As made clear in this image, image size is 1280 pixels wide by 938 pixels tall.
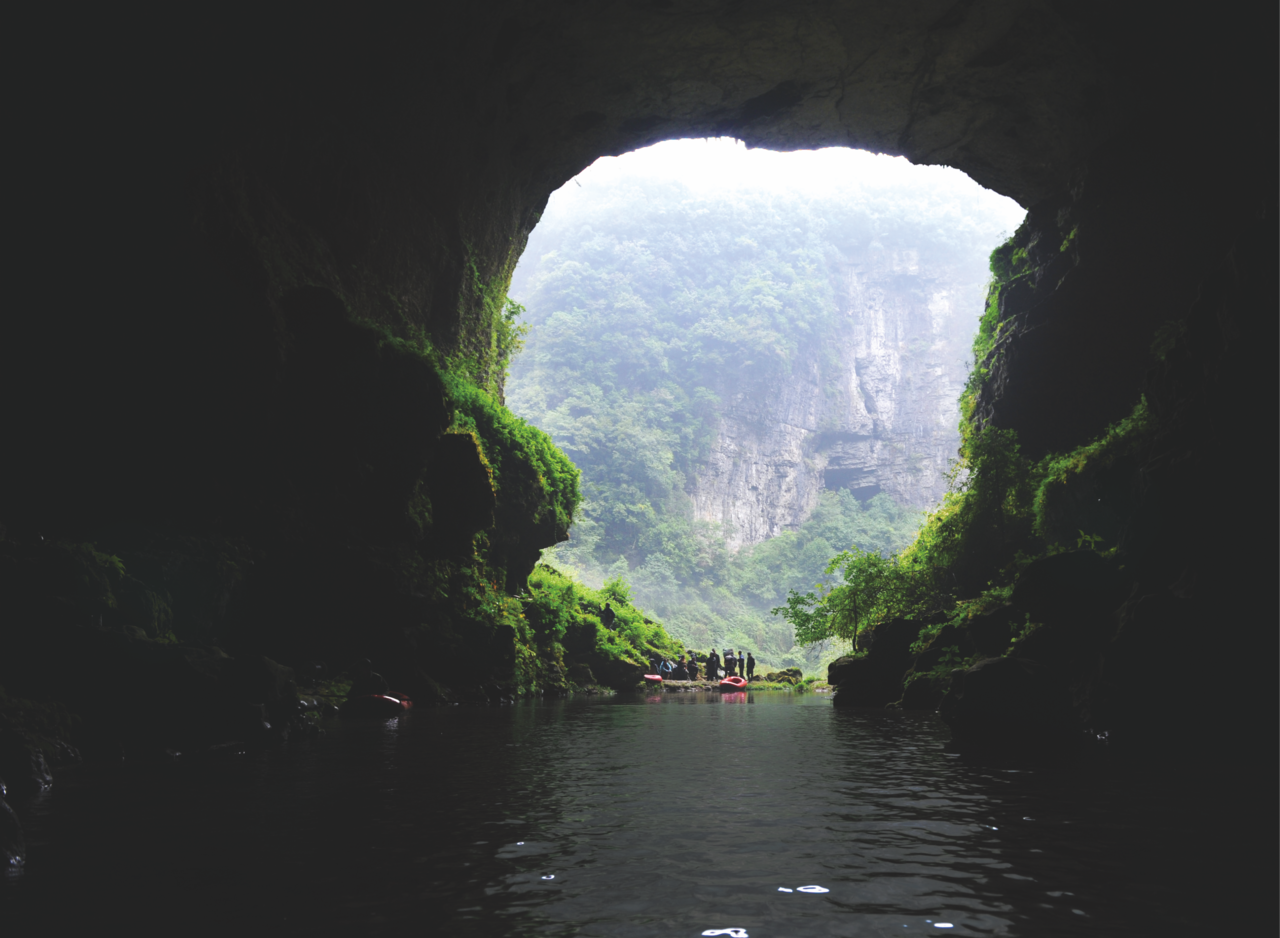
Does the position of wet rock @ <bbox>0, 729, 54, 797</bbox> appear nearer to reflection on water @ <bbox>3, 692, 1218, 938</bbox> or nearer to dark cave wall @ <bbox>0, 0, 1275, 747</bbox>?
reflection on water @ <bbox>3, 692, 1218, 938</bbox>

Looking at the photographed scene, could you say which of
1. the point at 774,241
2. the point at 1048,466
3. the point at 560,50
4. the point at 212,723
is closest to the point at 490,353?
the point at 560,50

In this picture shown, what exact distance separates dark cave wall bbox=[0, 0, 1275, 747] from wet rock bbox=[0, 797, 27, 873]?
9.08m

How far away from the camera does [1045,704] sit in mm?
10516

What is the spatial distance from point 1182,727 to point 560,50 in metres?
19.3

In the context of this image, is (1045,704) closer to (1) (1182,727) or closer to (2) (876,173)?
(1) (1182,727)

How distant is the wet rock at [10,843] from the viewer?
4.48 m

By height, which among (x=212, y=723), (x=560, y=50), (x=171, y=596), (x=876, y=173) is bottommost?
(x=212, y=723)

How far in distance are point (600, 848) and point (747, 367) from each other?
10823 cm

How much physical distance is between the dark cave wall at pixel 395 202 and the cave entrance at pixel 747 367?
191 ft

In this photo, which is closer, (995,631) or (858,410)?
(995,631)

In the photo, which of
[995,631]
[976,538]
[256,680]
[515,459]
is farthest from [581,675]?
[256,680]

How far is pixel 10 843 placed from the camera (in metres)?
4.59

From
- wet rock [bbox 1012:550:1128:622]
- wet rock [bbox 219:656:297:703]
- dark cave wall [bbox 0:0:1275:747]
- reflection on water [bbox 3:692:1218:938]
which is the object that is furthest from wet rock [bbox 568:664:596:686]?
reflection on water [bbox 3:692:1218:938]

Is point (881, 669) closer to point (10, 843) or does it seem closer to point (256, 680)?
point (256, 680)
